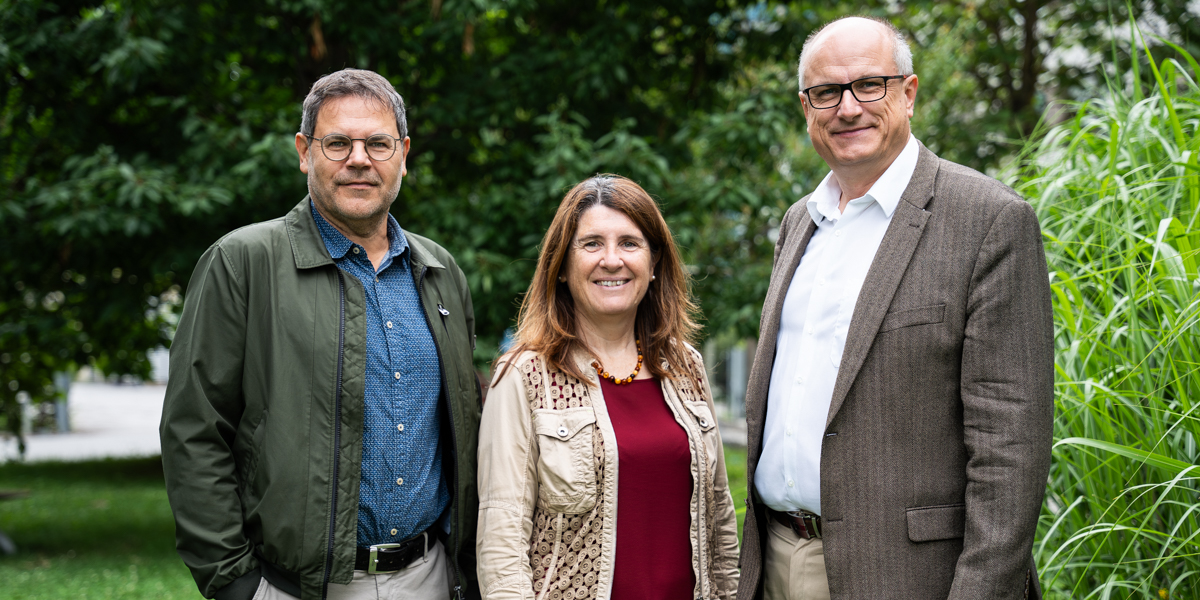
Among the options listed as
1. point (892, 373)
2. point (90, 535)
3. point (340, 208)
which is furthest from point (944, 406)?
point (90, 535)

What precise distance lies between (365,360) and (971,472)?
5.36 ft

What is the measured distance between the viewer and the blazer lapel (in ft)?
6.82

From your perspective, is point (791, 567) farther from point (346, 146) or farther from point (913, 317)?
point (346, 146)

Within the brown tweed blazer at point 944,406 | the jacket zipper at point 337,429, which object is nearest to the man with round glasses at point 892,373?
the brown tweed blazer at point 944,406

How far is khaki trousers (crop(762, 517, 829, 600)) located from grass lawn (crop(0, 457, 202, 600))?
19.0 feet

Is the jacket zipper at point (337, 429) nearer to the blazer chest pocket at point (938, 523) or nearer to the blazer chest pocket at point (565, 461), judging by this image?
the blazer chest pocket at point (565, 461)

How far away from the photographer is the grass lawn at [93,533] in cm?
695

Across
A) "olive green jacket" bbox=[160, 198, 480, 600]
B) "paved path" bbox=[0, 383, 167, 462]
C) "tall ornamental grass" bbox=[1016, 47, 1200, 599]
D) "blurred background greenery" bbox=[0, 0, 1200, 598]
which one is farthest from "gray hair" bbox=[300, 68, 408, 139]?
"paved path" bbox=[0, 383, 167, 462]

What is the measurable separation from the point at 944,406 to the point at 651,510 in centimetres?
86

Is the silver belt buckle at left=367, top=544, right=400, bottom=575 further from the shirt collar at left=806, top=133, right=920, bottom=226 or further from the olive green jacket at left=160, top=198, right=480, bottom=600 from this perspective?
the shirt collar at left=806, top=133, right=920, bottom=226

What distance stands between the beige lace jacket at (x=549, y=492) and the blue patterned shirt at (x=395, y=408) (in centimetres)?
25

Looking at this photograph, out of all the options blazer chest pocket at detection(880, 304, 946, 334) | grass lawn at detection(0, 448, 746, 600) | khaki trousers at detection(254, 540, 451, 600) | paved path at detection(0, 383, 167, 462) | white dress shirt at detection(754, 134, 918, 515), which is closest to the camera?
blazer chest pocket at detection(880, 304, 946, 334)

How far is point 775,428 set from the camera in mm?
2369

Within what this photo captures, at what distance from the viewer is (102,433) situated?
2214cm
